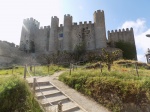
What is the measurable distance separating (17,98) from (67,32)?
34724 millimetres

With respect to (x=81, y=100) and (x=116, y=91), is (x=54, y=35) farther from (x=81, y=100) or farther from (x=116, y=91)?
(x=116, y=91)

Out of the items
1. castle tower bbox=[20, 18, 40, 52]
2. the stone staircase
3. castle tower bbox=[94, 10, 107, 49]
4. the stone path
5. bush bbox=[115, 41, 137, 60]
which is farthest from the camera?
castle tower bbox=[20, 18, 40, 52]

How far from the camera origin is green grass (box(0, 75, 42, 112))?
24.6 feet

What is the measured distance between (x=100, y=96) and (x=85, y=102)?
919 mm

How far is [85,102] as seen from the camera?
9.22 m

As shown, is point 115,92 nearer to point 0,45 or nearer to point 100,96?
point 100,96

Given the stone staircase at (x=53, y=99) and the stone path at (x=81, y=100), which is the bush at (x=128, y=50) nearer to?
the stone path at (x=81, y=100)

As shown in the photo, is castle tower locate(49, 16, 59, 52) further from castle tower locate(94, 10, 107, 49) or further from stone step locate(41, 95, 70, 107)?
stone step locate(41, 95, 70, 107)

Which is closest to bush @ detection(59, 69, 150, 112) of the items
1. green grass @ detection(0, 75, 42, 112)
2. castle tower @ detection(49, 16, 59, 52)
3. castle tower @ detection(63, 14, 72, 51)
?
green grass @ detection(0, 75, 42, 112)

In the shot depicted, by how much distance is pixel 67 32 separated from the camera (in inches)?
1647

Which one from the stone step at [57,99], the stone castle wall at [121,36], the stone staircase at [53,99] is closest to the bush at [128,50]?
the stone castle wall at [121,36]

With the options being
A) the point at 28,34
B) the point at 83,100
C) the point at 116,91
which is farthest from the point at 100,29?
the point at 83,100

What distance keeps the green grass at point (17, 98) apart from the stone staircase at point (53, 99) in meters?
0.49

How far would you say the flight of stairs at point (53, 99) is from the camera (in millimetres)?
8086
